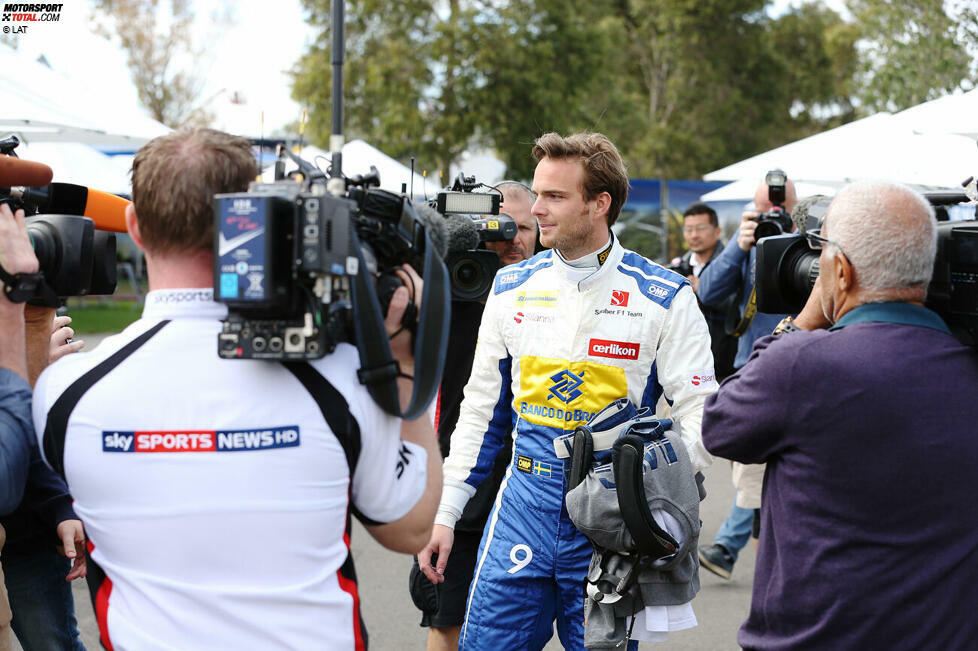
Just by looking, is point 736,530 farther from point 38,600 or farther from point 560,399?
point 38,600

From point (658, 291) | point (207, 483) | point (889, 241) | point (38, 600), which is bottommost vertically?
point (38, 600)

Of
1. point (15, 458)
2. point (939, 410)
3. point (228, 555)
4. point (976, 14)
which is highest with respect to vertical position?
point (976, 14)

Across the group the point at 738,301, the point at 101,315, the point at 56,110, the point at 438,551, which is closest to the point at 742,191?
the point at 738,301

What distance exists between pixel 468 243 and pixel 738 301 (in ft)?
8.83

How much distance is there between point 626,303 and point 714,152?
110 ft

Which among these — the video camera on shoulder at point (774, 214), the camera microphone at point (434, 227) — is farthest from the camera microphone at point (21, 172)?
the video camera on shoulder at point (774, 214)

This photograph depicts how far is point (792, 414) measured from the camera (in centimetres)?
212

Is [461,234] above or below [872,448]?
above

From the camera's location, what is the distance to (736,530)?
589cm

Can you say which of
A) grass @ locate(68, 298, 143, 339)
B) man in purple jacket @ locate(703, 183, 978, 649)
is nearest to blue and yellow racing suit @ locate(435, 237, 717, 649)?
man in purple jacket @ locate(703, 183, 978, 649)

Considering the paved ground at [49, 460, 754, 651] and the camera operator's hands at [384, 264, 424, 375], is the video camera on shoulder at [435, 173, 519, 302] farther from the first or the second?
the paved ground at [49, 460, 754, 651]

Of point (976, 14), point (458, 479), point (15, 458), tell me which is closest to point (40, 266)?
point (15, 458)

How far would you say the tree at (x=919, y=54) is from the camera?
15008mm

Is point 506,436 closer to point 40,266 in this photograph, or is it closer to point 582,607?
point 582,607
